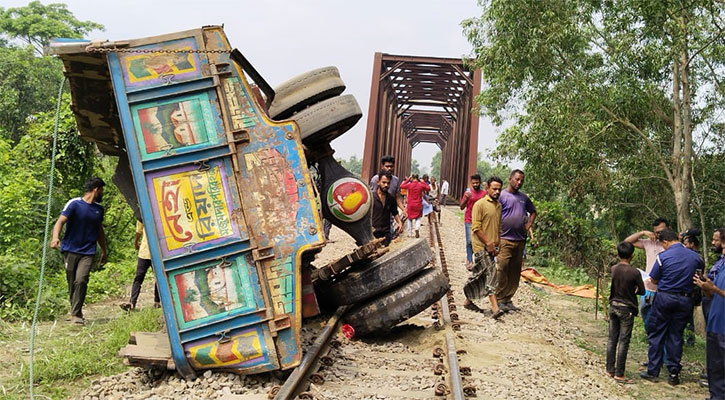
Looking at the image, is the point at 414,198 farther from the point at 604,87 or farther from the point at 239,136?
the point at 239,136

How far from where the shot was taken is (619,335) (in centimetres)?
671

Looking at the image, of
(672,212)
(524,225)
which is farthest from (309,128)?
(672,212)

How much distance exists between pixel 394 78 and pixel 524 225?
28157mm

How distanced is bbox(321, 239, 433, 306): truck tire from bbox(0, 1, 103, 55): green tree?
43118 mm

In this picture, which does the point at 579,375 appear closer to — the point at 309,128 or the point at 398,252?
the point at 398,252

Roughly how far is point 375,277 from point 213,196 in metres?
2.30

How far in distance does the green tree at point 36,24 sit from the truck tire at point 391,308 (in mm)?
43447

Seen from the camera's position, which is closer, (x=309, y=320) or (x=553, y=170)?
(x=309, y=320)

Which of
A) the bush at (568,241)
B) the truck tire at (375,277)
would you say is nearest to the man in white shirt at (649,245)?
the truck tire at (375,277)

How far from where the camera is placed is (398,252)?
708 cm

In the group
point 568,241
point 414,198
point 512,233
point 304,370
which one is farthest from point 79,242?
point 568,241

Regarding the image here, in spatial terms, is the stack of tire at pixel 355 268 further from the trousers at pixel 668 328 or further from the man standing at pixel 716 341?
the man standing at pixel 716 341

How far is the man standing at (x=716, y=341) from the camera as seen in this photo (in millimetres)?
5711

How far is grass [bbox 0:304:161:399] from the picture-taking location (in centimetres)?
532
